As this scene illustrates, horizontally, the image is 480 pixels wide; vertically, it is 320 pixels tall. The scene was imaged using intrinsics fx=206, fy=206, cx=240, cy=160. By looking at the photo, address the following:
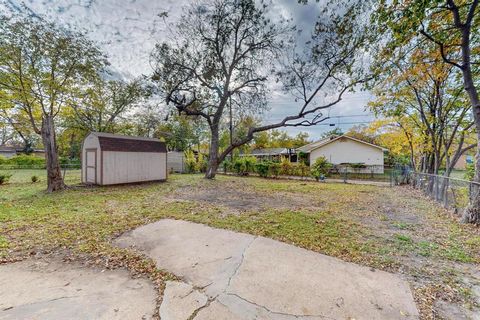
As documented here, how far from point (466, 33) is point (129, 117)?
2362 centimetres

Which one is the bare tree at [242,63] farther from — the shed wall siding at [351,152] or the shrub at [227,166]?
the shed wall siding at [351,152]

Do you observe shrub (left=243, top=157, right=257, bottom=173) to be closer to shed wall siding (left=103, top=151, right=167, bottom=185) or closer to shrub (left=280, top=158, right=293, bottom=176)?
shrub (left=280, top=158, right=293, bottom=176)

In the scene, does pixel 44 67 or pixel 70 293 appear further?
pixel 44 67

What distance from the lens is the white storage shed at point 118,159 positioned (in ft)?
32.6

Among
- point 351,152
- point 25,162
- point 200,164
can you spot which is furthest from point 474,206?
point 25,162

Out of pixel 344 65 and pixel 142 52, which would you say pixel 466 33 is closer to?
pixel 344 65

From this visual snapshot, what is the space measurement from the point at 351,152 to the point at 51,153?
25.4 m

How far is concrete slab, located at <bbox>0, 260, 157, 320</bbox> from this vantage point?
188 cm

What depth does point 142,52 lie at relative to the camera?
1111 cm

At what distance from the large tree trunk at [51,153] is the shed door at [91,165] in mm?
1598

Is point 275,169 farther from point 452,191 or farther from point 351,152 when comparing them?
point 351,152

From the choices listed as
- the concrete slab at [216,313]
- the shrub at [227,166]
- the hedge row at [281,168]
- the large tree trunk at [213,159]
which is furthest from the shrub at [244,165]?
the concrete slab at [216,313]

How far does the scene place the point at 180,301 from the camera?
207 centimetres

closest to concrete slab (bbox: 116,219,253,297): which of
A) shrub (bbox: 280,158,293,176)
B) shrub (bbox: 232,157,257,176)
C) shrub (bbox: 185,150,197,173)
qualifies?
shrub (bbox: 280,158,293,176)
